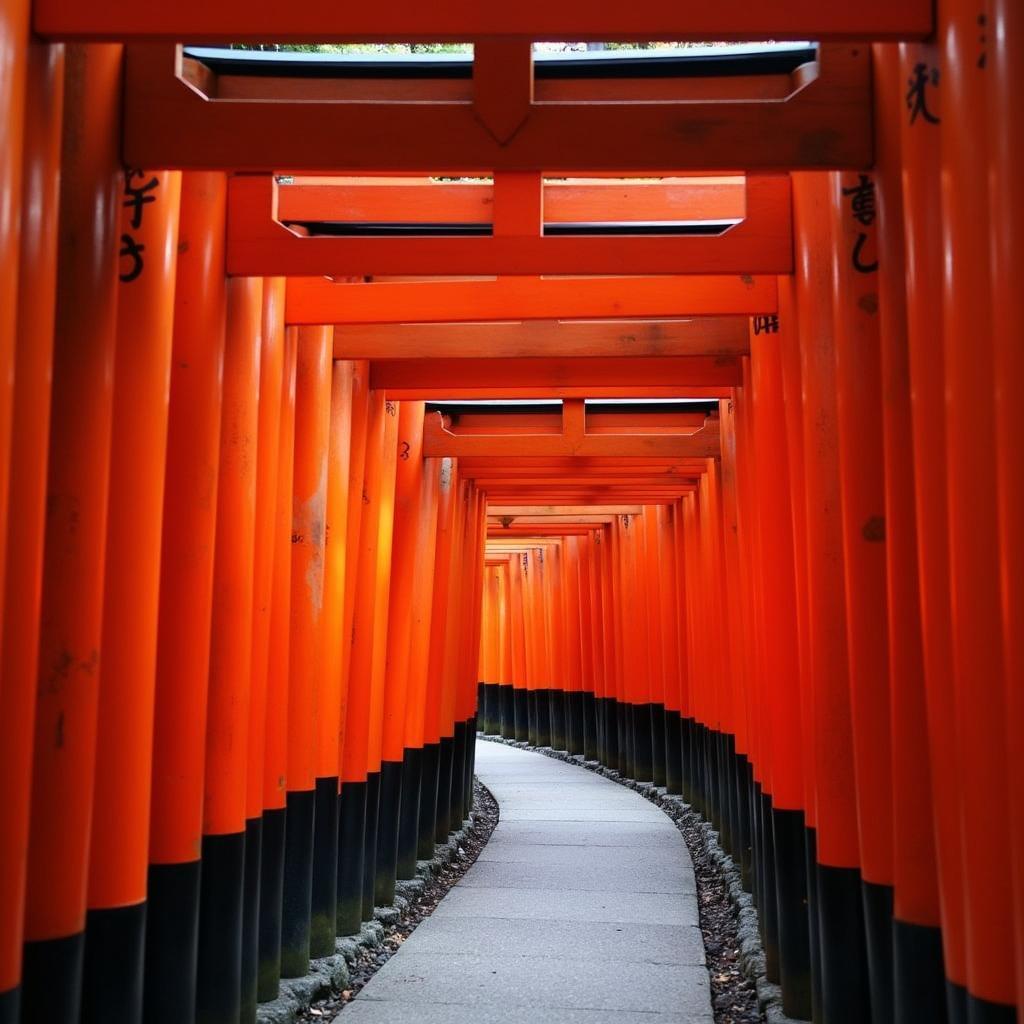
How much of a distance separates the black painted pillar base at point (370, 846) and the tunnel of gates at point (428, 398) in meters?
0.08

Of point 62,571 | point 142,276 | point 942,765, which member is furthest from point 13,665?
point 942,765

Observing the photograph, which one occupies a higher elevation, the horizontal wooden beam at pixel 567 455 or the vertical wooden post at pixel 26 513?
the horizontal wooden beam at pixel 567 455

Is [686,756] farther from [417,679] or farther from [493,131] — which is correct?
[493,131]

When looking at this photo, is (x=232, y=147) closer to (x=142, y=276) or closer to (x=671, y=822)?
(x=142, y=276)

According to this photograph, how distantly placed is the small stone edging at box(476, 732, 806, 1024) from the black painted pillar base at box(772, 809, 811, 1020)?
13cm

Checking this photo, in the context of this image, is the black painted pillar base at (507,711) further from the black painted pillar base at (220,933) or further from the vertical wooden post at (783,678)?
the black painted pillar base at (220,933)

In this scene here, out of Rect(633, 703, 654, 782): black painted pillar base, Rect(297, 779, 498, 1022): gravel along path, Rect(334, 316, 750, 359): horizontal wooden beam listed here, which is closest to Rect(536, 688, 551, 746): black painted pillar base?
Rect(633, 703, 654, 782): black painted pillar base

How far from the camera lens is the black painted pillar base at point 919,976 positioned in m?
3.93

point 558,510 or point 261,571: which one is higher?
point 558,510

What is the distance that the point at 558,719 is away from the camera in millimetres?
23922

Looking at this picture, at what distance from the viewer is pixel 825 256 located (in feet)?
18.0

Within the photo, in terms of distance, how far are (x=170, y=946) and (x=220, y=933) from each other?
534mm

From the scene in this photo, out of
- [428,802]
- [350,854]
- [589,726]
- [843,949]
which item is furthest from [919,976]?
[589,726]

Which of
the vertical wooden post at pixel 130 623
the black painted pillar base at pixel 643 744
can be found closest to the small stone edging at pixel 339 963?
the vertical wooden post at pixel 130 623
